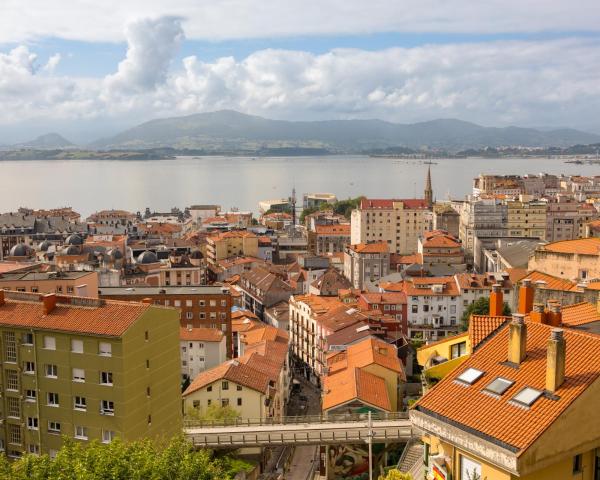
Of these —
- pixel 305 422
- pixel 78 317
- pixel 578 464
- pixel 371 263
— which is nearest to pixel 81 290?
pixel 305 422

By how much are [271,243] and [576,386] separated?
261 feet

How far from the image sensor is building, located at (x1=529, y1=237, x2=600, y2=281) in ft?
94.9

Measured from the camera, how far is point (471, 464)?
33.1 feet

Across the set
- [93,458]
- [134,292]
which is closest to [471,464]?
[93,458]

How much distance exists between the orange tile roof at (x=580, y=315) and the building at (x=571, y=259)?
48.8 ft

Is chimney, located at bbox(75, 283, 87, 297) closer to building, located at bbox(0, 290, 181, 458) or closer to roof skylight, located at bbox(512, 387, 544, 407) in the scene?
building, located at bbox(0, 290, 181, 458)

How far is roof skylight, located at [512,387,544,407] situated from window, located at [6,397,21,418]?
49.5 feet

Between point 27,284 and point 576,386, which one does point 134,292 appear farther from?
point 576,386

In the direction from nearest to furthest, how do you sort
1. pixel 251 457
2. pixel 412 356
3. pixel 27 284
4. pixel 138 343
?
pixel 138 343 → pixel 251 457 → pixel 27 284 → pixel 412 356

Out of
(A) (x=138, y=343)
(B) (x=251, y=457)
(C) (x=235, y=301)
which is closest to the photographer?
(A) (x=138, y=343)

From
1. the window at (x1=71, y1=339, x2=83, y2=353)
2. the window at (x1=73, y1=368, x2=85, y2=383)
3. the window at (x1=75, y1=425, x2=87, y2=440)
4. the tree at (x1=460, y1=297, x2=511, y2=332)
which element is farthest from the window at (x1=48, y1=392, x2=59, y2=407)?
the tree at (x1=460, y1=297, x2=511, y2=332)

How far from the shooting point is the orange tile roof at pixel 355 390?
1085 inches

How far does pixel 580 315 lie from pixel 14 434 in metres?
15.5

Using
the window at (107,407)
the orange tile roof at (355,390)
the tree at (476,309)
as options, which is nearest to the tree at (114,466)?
the window at (107,407)
